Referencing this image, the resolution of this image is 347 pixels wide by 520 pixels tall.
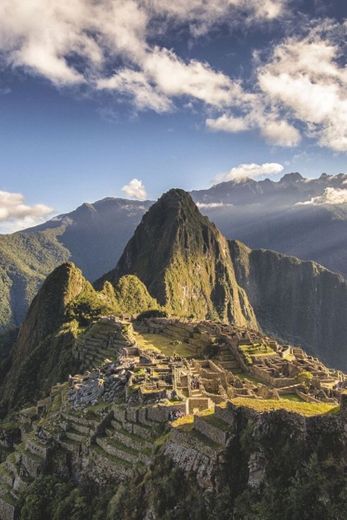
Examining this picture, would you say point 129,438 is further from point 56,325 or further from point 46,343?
point 56,325

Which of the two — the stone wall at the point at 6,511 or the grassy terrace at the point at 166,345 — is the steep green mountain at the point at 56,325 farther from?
the stone wall at the point at 6,511

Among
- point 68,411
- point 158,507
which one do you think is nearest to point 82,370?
point 68,411

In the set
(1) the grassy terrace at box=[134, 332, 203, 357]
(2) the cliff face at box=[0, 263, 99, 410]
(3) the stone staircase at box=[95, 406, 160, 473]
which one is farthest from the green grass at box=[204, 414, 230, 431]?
(2) the cliff face at box=[0, 263, 99, 410]

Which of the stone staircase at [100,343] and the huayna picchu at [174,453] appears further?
the stone staircase at [100,343]

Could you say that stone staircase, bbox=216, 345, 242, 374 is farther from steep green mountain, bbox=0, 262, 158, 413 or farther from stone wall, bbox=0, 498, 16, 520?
stone wall, bbox=0, 498, 16, 520

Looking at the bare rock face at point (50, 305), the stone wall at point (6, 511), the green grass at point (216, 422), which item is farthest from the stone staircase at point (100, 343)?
the green grass at point (216, 422)

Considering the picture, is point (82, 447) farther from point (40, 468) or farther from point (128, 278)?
point (128, 278)

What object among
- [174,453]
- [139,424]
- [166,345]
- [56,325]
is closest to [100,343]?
[166,345]

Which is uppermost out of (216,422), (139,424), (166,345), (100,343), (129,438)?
(216,422)

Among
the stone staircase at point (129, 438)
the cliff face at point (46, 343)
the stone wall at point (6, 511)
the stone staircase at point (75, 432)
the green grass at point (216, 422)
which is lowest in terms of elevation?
the cliff face at point (46, 343)
